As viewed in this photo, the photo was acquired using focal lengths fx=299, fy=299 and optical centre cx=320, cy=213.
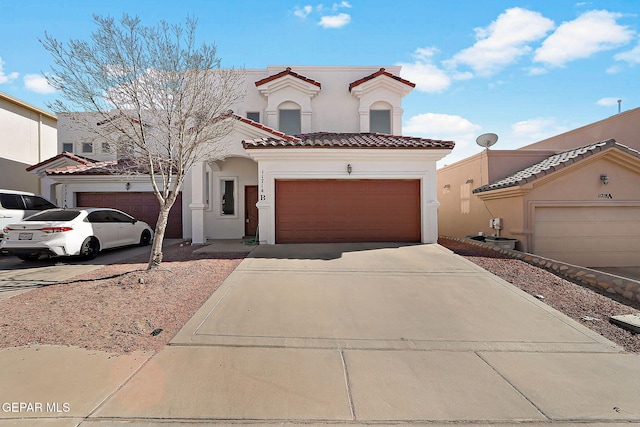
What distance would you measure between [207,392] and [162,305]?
2575mm

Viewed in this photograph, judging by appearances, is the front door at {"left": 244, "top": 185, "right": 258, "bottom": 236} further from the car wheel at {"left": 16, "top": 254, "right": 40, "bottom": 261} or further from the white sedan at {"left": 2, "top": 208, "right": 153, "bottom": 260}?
the car wheel at {"left": 16, "top": 254, "right": 40, "bottom": 261}

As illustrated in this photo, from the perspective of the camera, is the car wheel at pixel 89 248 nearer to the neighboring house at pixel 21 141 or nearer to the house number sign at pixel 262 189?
the house number sign at pixel 262 189

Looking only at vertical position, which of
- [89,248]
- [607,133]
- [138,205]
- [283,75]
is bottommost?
[89,248]

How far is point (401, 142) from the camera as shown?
10250 millimetres

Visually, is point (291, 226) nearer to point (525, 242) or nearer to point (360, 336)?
point (360, 336)

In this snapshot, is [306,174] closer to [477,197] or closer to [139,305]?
[139,305]

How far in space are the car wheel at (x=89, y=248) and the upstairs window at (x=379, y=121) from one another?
37.2 feet

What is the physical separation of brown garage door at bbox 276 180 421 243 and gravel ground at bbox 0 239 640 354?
282 cm

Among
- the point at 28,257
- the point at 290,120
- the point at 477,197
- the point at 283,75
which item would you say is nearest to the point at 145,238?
the point at 28,257

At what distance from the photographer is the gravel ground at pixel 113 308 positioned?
4027mm

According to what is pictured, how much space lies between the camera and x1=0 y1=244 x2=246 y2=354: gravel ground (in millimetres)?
4027
